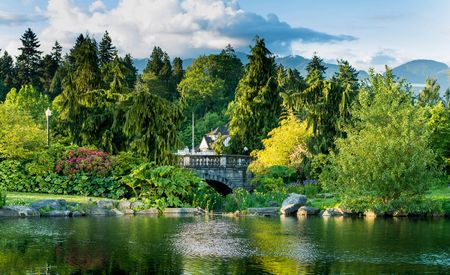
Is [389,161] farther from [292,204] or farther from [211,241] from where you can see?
[211,241]

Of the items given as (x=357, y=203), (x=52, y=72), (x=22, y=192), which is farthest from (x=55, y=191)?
(x=52, y=72)

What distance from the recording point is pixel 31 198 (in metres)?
27.7

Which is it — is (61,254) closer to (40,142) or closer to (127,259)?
(127,259)

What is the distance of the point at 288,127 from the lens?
4288 cm

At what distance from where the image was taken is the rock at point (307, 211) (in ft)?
94.7

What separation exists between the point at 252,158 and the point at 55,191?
52.6ft

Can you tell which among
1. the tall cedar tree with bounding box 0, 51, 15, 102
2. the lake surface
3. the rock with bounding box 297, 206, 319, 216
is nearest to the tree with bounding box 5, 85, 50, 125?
the tall cedar tree with bounding box 0, 51, 15, 102

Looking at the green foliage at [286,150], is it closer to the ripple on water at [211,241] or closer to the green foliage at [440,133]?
the green foliage at [440,133]

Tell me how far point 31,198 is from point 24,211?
7.24ft

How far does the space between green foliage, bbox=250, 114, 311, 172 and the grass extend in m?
14.7

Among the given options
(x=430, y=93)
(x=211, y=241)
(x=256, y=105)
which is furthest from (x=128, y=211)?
(x=430, y=93)

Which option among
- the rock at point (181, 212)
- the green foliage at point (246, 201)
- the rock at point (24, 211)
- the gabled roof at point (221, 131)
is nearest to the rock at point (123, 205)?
the rock at point (181, 212)

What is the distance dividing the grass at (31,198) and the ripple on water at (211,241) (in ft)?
23.0

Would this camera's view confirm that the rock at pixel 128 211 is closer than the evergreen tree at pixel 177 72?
Yes
